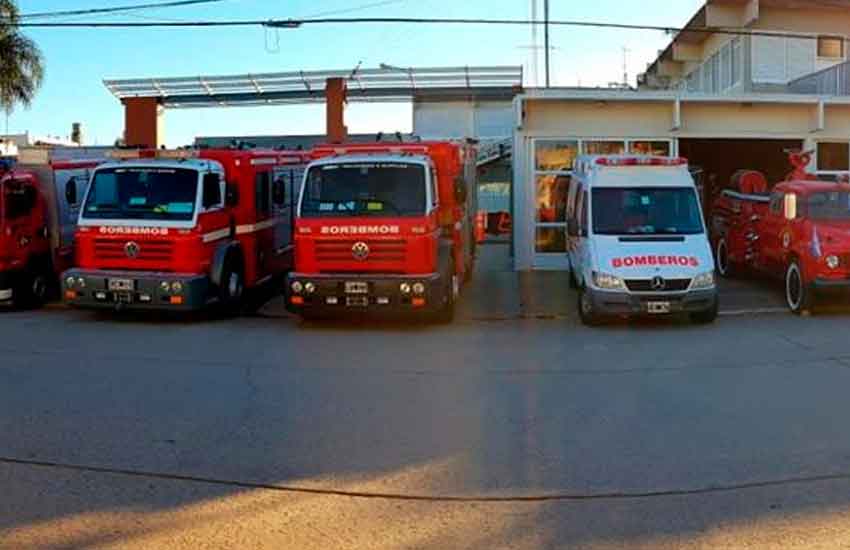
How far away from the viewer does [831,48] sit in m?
29.0

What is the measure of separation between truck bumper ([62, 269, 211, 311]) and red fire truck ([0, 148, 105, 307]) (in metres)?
2.08

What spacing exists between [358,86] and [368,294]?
89.7ft

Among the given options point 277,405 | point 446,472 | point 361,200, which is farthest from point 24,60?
point 446,472

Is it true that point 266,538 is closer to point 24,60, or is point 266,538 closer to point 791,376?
point 791,376

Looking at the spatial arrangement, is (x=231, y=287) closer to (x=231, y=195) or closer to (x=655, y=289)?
(x=231, y=195)

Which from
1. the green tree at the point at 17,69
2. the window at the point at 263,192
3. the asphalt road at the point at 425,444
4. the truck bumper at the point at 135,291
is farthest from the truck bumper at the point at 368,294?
the green tree at the point at 17,69

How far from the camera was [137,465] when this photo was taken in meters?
Result: 6.76

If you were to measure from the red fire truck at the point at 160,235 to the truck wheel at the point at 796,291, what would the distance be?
364 inches

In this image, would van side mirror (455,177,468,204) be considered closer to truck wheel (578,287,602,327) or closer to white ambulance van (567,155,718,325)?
white ambulance van (567,155,718,325)

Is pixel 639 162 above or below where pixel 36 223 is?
above

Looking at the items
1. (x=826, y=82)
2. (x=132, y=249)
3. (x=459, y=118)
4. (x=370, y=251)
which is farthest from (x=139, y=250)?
(x=459, y=118)

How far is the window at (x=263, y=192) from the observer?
17234mm

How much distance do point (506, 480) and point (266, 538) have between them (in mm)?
1798

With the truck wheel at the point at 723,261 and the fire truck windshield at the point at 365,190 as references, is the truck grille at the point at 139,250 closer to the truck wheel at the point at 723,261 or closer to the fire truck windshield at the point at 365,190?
the fire truck windshield at the point at 365,190
